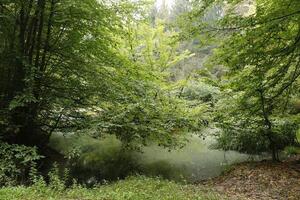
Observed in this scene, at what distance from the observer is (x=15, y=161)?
7734mm

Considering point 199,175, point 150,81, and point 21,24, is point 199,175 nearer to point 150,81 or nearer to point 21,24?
point 150,81

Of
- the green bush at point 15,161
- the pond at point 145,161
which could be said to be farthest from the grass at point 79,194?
the pond at point 145,161

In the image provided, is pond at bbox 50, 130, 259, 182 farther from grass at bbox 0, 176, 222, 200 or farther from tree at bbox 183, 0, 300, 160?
grass at bbox 0, 176, 222, 200

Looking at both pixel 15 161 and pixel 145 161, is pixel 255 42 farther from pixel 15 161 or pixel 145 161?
pixel 145 161

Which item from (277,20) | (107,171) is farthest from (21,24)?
(277,20)

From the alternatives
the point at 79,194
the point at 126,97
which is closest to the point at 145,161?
the point at 126,97

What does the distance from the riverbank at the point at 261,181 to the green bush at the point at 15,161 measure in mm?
4053

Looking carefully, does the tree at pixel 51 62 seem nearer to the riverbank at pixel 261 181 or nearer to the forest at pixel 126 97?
the forest at pixel 126 97

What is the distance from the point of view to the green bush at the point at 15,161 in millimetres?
6684

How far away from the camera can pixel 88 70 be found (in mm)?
8922

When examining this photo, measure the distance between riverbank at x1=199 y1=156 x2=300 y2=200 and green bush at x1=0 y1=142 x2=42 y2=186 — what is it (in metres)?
4.05

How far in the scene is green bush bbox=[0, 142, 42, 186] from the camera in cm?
668

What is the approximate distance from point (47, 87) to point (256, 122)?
6.05 m

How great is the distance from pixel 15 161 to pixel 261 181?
5.72 metres
